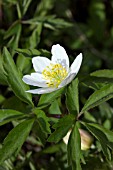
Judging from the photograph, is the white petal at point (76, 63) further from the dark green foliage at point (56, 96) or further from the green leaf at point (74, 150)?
the green leaf at point (74, 150)

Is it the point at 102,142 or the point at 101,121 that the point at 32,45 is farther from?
the point at 102,142

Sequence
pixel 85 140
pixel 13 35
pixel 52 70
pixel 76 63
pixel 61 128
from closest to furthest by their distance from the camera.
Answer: pixel 61 128, pixel 76 63, pixel 52 70, pixel 85 140, pixel 13 35

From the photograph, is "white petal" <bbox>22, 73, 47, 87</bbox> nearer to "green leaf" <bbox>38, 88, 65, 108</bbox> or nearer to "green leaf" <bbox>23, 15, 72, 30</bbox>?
"green leaf" <bbox>38, 88, 65, 108</bbox>

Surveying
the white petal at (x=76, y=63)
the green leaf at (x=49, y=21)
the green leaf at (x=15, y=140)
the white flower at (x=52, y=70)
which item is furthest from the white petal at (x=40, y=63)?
the green leaf at (x=49, y=21)

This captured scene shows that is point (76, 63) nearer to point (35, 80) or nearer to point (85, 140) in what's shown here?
point (35, 80)

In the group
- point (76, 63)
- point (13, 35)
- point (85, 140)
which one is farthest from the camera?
point (13, 35)

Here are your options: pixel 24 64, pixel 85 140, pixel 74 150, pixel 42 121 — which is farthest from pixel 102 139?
pixel 24 64
